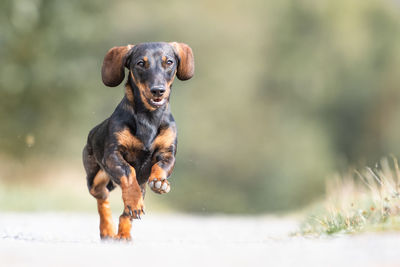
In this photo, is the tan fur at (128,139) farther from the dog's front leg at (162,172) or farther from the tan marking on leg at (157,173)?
the tan marking on leg at (157,173)

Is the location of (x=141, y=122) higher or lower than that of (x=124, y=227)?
higher

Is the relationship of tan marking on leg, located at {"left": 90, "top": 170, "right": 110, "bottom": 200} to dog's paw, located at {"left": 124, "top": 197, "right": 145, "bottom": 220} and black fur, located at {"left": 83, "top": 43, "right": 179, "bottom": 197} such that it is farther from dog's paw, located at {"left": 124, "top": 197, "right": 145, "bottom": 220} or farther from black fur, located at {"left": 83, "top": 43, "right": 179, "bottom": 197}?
dog's paw, located at {"left": 124, "top": 197, "right": 145, "bottom": 220}

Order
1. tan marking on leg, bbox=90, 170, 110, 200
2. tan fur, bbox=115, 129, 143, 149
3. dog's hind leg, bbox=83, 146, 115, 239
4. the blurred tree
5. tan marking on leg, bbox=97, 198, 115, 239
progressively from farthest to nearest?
the blurred tree < tan marking on leg, bbox=90, 170, 110, 200 < dog's hind leg, bbox=83, 146, 115, 239 < tan marking on leg, bbox=97, 198, 115, 239 < tan fur, bbox=115, 129, 143, 149

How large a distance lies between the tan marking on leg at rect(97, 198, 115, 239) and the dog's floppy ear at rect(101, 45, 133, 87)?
1.29 metres

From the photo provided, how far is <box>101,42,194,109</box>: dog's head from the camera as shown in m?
6.09

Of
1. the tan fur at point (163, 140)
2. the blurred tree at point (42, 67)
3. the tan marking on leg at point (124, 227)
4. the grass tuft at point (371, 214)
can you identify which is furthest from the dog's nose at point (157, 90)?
the blurred tree at point (42, 67)

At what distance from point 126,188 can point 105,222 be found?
45.4 inches

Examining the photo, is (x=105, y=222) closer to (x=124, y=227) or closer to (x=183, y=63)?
(x=124, y=227)

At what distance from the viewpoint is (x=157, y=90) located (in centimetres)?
600

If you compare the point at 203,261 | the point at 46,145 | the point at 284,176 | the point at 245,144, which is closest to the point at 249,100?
the point at 245,144

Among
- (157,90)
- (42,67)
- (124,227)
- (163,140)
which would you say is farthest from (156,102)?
(42,67)

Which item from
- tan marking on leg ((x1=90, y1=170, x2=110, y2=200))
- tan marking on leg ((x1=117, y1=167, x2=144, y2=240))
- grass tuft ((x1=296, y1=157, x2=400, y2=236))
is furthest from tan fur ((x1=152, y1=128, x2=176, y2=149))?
grass tuft ((x1=296, y1=157, x2=400, y2=236))

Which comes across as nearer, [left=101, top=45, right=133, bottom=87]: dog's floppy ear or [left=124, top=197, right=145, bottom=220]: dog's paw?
[left=124, top=197, right=145, bottom=220]: dog's paw

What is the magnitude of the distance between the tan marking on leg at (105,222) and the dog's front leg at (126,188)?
57 centimetres
